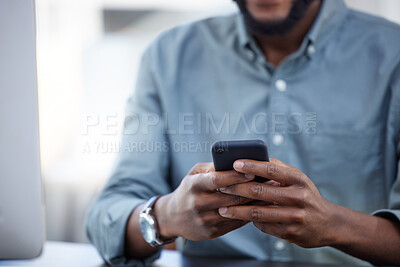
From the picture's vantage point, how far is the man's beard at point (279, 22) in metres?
0.94

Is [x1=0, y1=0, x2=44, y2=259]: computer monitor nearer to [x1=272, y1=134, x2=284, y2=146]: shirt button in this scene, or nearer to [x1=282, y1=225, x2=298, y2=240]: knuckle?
[x1=282, y1=225, x2=298, y2=240]: knuckle

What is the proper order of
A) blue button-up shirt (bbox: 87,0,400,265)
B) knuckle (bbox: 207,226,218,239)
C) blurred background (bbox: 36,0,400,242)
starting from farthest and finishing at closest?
blurred background (bbox: 36,0,400,242)
blue button-up shirt (bbox: 87,0,400,265)
knuckle (bbox: 207,226,218,239)

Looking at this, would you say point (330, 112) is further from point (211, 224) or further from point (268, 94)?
point (211, 224)

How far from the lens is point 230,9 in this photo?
6.25ft

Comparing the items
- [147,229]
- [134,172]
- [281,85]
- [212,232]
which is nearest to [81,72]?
[134,172]

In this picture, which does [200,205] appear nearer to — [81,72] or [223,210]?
[223,210]

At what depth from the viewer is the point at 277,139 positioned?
0.93 metres

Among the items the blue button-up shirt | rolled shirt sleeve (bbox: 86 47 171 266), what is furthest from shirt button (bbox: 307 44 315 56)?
rolled shirt sleeve (bbox: 86 47 171 266)

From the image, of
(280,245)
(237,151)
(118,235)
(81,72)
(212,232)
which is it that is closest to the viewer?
(237,151)

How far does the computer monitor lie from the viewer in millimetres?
579

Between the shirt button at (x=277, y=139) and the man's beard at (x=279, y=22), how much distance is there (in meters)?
0.24

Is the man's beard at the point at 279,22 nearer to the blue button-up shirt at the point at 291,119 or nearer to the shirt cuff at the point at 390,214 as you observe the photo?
the blue button-up shirt at the point at 291,119

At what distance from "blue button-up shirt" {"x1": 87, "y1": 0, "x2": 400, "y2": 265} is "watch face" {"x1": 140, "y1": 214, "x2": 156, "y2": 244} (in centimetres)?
9

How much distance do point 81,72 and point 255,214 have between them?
1.51 metres
